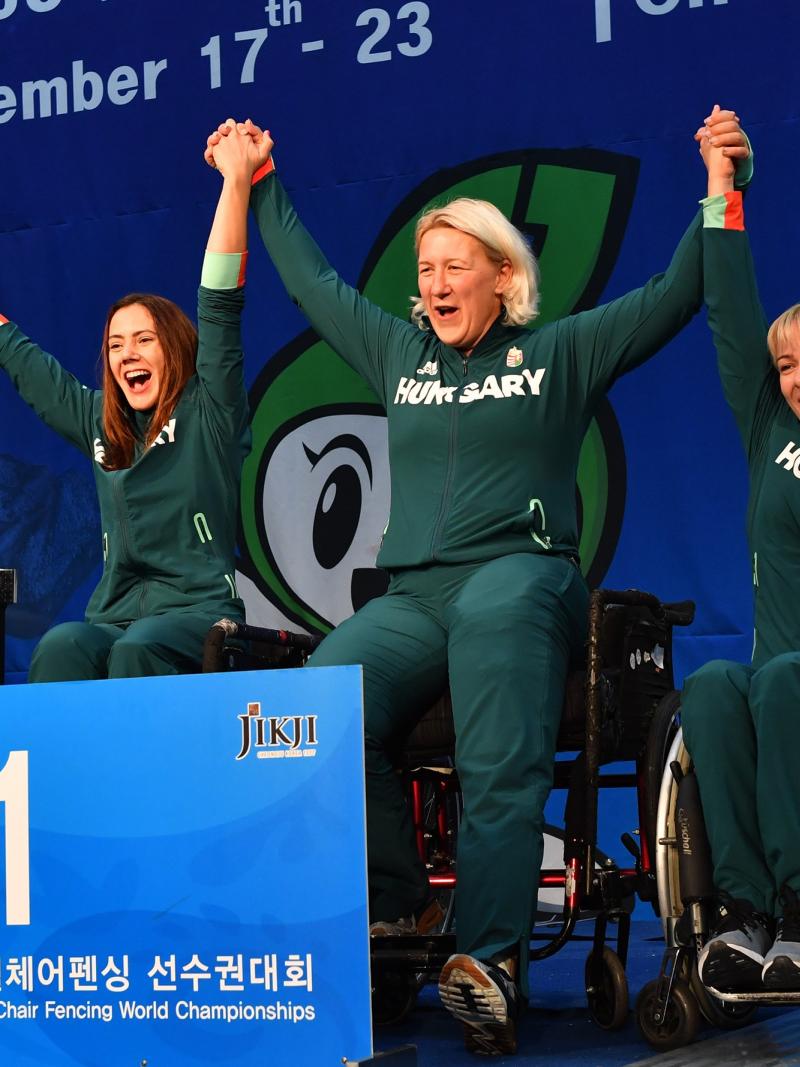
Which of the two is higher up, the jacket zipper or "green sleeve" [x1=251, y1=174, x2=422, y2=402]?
"green sleeve" [x1=251, y1=174, x2=422, y2=402]

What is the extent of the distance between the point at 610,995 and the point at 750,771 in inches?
17.4

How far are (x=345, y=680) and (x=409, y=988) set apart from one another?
110 cm

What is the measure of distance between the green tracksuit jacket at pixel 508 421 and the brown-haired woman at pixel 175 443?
0.39 metres

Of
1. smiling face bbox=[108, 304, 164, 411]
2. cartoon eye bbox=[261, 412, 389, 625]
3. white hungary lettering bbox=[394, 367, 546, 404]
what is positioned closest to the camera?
white hungary lettering bbox=[394, 367, 546, 404]

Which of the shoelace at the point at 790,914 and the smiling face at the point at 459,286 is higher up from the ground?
the smiling face at the point at 459,286

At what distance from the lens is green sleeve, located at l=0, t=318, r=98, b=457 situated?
10.1 ft

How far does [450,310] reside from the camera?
8.73 feet

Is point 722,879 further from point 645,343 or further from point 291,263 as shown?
point 291,263

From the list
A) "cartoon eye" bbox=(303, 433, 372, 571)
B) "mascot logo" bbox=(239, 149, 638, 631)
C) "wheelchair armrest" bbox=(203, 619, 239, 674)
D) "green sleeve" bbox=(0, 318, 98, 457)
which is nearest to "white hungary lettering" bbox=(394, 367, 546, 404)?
"wheelchair armrest" bbox=(203, 619, 239, 674)

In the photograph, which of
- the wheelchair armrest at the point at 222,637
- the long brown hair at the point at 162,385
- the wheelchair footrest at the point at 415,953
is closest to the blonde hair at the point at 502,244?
the long brown hair at the point at 162,385

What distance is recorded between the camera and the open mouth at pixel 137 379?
2957 mm

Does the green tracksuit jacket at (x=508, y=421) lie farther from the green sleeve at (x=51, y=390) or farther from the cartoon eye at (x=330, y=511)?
the cartoon eye at (x=330, y=511)

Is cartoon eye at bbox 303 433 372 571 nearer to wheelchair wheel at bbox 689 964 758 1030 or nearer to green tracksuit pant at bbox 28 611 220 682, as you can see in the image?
green tracksuit pant at bbox 28 611 220 682

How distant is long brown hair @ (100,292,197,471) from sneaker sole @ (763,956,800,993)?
1.50 meters
